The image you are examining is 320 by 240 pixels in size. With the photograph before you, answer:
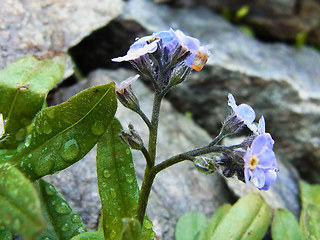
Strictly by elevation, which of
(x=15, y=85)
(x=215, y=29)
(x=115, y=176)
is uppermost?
(x=15, y=85)

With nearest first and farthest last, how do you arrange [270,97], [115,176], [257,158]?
[257,158], [115,176], [270,97]

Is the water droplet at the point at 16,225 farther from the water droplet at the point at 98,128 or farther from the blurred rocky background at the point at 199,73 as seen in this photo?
the blurred rocky background at the point at 199,73

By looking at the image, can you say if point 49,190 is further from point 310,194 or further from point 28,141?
point 310,194

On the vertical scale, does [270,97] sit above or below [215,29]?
below

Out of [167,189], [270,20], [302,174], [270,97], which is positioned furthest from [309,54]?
[167,189]

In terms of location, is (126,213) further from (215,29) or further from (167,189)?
(215,29)

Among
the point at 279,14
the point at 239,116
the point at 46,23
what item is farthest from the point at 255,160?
the point at 279,14
